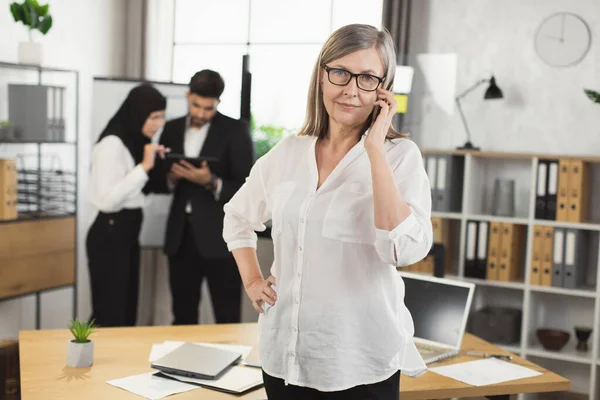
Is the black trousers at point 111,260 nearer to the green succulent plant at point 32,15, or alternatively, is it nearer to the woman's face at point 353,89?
the green succulent plant at point 32,15

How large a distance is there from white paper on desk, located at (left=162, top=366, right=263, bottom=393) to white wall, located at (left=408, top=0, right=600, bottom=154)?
106 inches

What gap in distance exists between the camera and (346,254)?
5.53ft

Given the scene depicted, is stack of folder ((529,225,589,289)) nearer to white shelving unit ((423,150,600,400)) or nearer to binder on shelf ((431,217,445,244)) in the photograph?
white shelving unit ((423,150,600,400))

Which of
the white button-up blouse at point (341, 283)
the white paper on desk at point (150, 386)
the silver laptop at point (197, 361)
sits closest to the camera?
the white button-up blouse at point (341, 283)

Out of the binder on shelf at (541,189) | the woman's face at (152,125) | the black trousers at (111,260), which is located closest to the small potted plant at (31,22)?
the woman's face at (152,125)

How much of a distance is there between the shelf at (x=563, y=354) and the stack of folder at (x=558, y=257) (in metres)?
0.38

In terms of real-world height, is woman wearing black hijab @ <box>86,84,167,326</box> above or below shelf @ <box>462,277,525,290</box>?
above

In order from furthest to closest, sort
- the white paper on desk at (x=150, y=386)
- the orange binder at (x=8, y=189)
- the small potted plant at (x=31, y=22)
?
the small potted plant at (x=31, y=22) < the orange binder at (x=8, y=189) < the white paper on desk at (x=150, y=386)

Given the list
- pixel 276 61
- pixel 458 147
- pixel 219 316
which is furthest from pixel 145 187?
pixel 458 147

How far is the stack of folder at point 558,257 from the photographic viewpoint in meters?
4.28

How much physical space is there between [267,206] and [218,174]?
2572mm

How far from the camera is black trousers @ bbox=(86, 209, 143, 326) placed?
4531 mm

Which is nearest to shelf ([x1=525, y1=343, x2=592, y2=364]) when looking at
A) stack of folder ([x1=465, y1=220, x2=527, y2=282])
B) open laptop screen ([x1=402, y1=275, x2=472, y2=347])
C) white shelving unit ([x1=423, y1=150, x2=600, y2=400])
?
white shelving unit ([x1=423, y1=150, x2=600, y2=400])

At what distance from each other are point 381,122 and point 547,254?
2981mm
